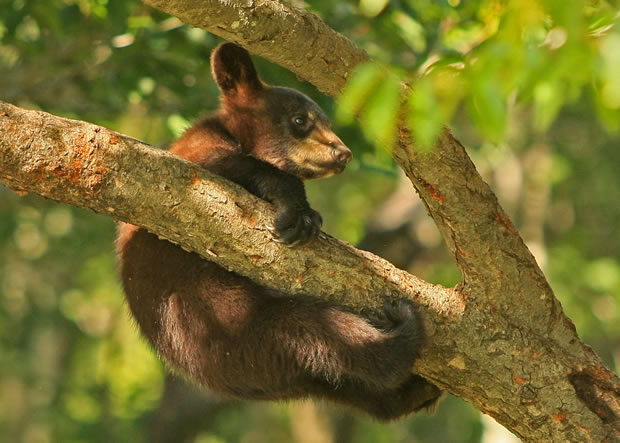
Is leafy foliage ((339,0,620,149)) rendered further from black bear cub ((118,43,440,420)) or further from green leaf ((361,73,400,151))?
black bear cub ((118,43,440,420))

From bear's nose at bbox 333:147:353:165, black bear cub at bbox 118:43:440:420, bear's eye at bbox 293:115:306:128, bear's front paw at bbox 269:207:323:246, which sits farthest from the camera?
bear's eye at bbox 293:115:306:128

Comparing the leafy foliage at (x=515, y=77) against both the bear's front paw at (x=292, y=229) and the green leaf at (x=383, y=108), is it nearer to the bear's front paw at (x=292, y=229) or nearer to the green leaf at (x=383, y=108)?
the green leaf at (x=383, y=108)

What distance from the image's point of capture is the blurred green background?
2332 mm

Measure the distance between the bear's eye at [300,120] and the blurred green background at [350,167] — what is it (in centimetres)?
77

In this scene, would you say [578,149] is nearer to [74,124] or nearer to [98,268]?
[98,268]

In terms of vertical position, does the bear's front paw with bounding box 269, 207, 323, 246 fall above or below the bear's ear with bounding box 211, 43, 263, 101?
above

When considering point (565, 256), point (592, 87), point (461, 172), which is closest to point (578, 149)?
point (565, 256)

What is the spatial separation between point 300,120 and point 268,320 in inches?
64.5

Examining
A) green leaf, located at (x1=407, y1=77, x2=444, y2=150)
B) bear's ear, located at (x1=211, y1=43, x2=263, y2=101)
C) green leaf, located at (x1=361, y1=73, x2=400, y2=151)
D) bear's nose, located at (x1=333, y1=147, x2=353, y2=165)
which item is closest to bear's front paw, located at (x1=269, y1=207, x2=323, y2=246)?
bear's nose, located at (x1=333, y1=147, x2=353, y2=165)

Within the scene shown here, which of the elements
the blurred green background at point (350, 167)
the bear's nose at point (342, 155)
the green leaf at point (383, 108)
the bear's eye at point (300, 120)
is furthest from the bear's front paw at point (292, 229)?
the green leaf at point (383, 108)

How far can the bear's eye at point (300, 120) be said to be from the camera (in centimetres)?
559

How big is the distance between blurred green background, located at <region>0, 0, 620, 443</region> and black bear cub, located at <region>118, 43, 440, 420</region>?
87 centimetres

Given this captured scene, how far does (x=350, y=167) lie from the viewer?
284 inches

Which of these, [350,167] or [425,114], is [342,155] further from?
[425,114]
